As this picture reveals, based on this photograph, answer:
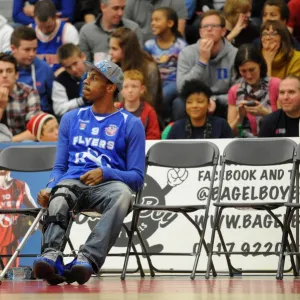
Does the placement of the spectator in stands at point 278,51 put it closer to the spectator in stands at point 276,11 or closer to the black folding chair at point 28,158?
the spectator in stands at point 276,11

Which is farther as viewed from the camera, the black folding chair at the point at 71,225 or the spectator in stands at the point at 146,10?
the spectator in stands at the point at 146,10

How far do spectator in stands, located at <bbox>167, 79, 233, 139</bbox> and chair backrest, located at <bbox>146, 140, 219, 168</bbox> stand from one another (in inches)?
39.3

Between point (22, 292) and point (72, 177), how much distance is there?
1.81 meters

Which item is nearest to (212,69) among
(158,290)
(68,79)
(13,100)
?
(68,79)

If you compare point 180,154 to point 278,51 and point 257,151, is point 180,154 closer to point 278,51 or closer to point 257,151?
point 257,151

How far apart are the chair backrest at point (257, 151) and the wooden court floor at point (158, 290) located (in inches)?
50.7

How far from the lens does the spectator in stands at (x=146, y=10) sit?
1403cm

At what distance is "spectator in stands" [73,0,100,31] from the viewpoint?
14.7 metres

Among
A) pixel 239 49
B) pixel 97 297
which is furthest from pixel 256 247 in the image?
pixel 97 297

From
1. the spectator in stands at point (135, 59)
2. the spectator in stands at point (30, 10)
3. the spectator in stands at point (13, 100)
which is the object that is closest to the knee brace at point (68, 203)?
the spectator in stands at point (135, 59)

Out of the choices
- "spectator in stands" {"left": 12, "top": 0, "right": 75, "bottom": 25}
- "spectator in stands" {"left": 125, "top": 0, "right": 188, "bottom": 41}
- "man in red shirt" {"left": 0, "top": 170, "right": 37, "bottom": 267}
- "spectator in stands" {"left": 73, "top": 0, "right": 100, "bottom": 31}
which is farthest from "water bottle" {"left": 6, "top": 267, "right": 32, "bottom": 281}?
"spectator in stands" {"left": 12, "top": 0, "right": 75, "bottom": 25}

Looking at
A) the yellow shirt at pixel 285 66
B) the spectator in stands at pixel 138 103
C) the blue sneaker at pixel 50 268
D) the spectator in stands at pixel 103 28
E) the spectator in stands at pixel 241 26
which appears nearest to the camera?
the blue sneaker at pixel 50 268

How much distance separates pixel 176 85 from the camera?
12703mm

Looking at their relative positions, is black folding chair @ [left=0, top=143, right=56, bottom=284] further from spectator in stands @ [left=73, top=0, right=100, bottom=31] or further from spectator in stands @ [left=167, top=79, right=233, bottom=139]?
spectator in stands @ [left=73, top=0, right=100, bottom=31]
